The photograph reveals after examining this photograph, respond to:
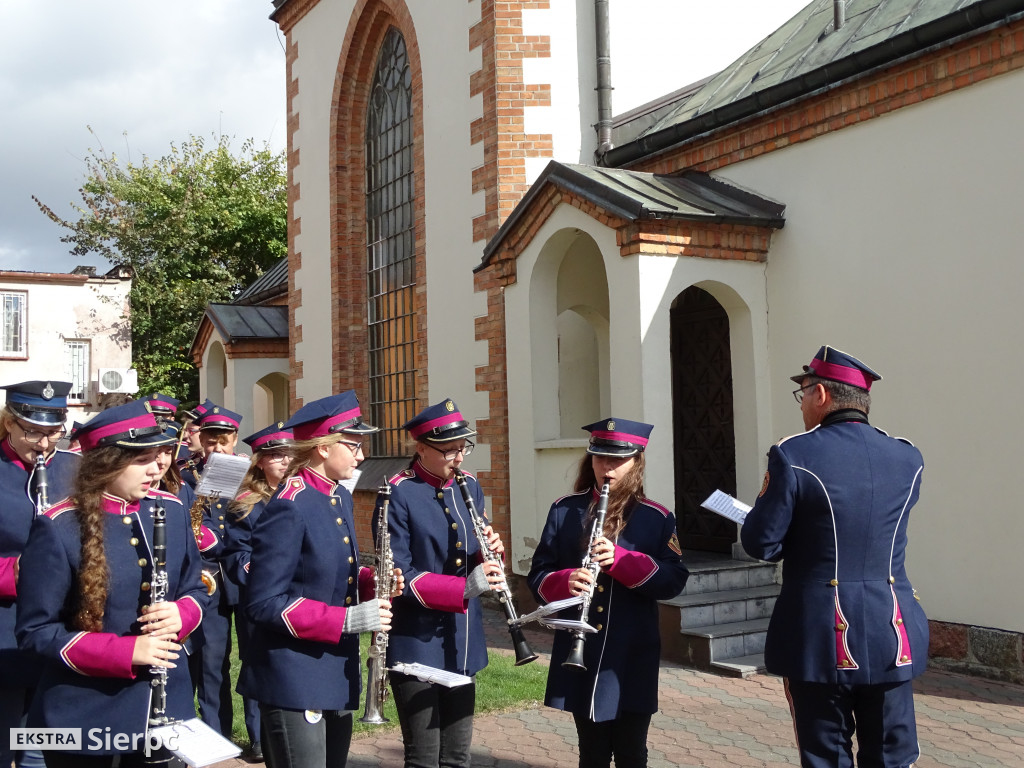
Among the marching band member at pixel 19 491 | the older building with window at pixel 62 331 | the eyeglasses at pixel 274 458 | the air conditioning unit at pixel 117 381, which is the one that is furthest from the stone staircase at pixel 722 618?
the older building with window at pixel 62 331

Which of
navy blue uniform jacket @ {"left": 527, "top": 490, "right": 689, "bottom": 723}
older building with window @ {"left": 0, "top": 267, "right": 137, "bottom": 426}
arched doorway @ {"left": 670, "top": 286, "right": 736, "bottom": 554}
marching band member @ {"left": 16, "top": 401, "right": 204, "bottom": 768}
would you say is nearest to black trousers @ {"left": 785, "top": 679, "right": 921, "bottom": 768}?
navy blue uniform jacket @ {"left": 527, "top": 490, "right": 689, "bottom": 723}

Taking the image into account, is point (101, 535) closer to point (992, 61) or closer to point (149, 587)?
point (149, 587)

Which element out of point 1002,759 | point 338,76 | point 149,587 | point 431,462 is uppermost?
point 338,76

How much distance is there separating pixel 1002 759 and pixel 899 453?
257 cm

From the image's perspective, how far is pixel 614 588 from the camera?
4.17 m

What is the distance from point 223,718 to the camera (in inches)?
230

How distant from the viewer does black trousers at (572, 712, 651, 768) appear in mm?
4078

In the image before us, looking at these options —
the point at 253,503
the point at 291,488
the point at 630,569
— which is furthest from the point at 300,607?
the point at 253,503

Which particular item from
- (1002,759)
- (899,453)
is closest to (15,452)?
(899,453)

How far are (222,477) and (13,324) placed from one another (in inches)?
1085

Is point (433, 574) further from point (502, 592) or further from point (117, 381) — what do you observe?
point (117, 381)

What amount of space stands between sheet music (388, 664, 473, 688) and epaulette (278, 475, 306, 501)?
2.81 ft

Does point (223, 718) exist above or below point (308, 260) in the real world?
below

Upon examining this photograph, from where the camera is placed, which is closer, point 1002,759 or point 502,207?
point 1002,759
